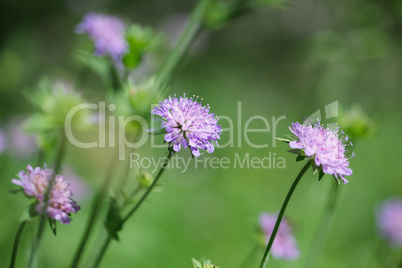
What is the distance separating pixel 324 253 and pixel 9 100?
2347 millimetres

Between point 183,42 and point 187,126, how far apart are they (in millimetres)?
758

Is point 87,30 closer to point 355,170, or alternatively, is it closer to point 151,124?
point 151,124

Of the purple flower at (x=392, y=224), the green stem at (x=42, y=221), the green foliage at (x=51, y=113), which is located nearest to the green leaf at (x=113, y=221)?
the green stem at (x=42, y=221)

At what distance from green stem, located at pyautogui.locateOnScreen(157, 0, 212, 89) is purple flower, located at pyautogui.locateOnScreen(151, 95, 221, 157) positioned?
0.57 m

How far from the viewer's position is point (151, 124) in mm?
1445

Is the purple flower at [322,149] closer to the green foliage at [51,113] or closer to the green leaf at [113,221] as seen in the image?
the green leaf at [113,221]

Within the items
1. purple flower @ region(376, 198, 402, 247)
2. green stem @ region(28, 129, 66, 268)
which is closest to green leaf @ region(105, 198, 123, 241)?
green stem @ region(28, 129, 66, 268)

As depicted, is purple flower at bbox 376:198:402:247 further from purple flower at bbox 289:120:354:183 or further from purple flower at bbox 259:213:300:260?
purple flower at bbox 289:120:354:183

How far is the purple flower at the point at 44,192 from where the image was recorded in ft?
3.29

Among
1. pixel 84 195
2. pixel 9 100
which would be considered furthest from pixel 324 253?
pixel 9 100

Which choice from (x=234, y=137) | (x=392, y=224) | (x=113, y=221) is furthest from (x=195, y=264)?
(x=234, y=137)

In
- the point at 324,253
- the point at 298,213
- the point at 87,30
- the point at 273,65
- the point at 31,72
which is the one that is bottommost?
the point at 324,253

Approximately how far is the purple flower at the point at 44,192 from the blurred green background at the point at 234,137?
34 centimetres

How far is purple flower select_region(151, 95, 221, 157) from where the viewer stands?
3.76 ft
